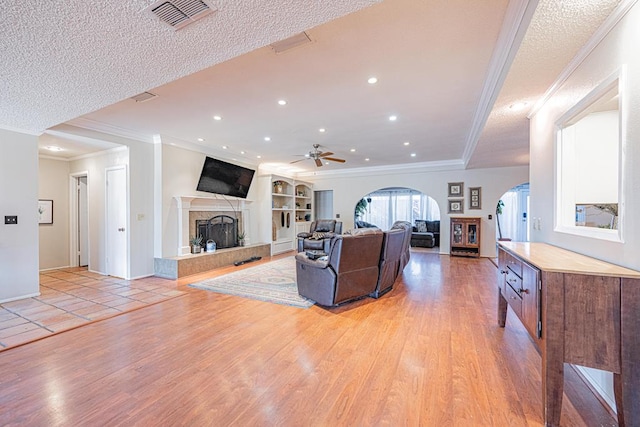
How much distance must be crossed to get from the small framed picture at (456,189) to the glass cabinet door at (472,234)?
0.95 m

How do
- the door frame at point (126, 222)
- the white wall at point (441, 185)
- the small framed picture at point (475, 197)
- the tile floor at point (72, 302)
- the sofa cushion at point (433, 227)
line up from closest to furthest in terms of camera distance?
the tile floor at point (72, 302) → the door frame at point (126, 222) → the white wall at point (441, 185) → the small framed picture at point (475, 197) → the sofa cushion at point (433, 227)

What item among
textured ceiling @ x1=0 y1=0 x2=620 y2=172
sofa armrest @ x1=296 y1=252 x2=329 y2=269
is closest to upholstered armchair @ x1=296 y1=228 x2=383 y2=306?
sofa armrest @ x1=296 y1=252 x2=329 y2=269

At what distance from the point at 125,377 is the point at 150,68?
7.73 feet

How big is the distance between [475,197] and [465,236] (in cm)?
114

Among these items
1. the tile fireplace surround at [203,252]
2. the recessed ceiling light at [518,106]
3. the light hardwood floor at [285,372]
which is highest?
the recessed ceiling light at [518,106]

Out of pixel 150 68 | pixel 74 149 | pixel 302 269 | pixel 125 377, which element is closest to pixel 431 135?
pixel 302 269

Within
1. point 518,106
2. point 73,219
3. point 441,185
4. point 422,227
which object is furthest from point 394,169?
point 73,219

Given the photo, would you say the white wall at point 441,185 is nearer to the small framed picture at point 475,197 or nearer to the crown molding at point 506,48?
the small framed picture at point 475,197

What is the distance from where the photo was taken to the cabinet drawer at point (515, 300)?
78.1 inches

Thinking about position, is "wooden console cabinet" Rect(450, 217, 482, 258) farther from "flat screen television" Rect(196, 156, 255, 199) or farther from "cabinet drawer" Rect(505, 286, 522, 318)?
"flat screen television" Rect(196, 156, 255, 199)

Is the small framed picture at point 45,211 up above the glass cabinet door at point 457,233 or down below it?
above

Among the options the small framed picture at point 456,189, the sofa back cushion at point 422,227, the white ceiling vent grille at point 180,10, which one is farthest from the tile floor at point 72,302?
the sofa back cushion at point 422,227

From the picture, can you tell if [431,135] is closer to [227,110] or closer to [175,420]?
[227,110]

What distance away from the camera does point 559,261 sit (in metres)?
1.69
